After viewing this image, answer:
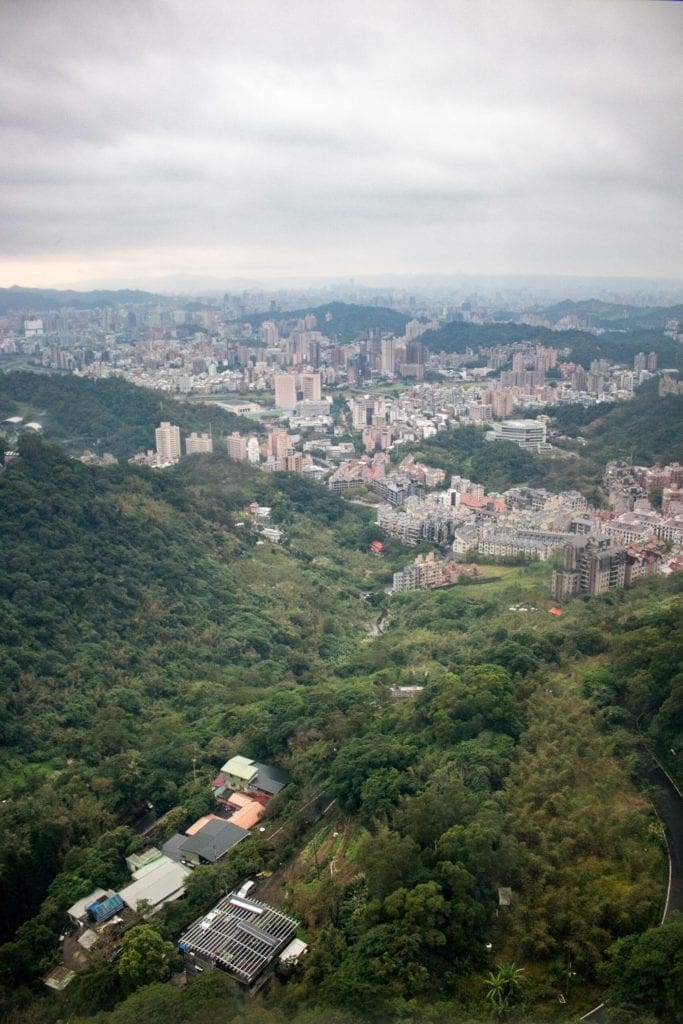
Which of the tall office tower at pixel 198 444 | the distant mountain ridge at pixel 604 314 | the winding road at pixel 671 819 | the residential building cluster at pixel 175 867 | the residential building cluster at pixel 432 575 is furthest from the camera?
the distant mountain ridge at pixel 604 314

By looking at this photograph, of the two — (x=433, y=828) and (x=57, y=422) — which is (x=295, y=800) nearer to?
(x=433, y=828)

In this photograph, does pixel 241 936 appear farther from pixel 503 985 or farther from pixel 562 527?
pixel 562 527

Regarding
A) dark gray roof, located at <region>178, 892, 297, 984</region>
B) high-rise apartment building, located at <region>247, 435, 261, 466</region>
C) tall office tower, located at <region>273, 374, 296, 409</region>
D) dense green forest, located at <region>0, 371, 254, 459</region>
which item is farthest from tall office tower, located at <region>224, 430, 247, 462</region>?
dark gray roof, located at <region>178, 892, 297, 984</region>

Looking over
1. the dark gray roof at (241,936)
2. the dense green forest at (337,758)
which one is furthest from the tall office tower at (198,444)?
the dark gray roof at (241,936)

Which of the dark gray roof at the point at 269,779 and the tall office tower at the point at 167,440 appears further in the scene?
the tall office tower at the point at 167,440

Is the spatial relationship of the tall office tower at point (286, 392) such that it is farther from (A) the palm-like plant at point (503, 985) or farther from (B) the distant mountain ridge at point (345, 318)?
(A) the palm-like plant at point (503, 985)

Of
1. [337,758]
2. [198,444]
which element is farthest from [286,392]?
[337,758]

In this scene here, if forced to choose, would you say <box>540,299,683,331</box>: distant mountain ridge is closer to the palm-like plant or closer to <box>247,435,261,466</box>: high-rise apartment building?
<box>247,435,261,466</box>: high-rise apartment building
